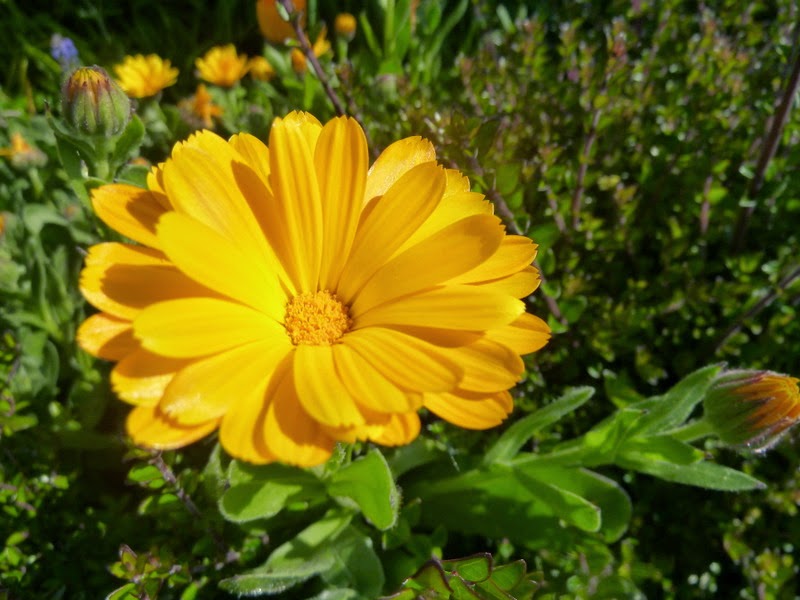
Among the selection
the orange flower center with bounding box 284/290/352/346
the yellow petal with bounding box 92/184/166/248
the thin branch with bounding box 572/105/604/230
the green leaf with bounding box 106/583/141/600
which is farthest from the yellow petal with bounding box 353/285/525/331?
the thin branch with bounding box 572/105/604/230

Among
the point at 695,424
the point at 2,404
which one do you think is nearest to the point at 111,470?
the point at 2,404

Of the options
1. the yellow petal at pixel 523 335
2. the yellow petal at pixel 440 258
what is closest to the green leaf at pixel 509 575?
the yellow petal at pixel 523 335

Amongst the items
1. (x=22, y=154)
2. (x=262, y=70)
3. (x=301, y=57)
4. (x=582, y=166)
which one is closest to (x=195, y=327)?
(x=582, y=166)

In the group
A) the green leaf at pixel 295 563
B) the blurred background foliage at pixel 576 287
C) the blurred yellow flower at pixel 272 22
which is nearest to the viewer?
the green leaf at pixel 295 563

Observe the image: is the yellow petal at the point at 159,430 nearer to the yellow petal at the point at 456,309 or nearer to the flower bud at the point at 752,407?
the yellow petal at the point at 456,309

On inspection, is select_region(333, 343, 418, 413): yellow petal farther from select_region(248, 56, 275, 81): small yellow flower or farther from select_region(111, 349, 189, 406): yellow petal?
select_region(248, 56, 275, 81): small yellow flower

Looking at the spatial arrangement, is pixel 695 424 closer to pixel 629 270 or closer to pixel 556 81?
pixel 629 270
